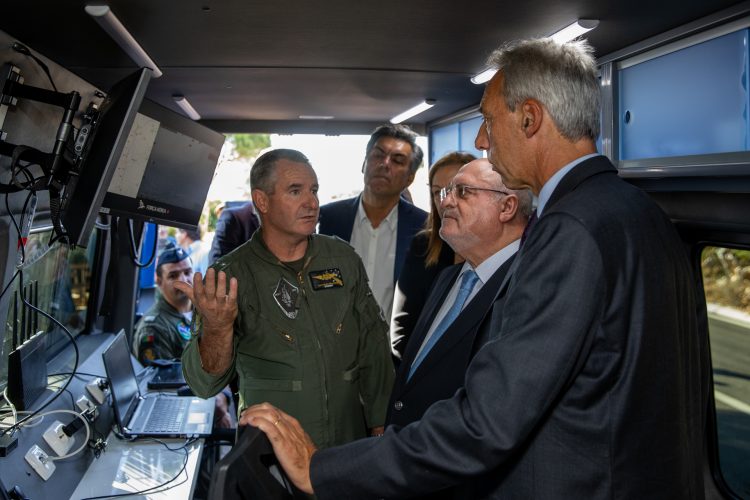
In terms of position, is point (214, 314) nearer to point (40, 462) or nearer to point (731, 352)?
point (40, 462)

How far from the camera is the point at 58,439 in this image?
118 inches

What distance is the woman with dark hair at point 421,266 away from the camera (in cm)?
329

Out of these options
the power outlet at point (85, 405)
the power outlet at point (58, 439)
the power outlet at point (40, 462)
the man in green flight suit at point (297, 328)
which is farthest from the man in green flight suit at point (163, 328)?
the man in green flight suit at point (297, 328)

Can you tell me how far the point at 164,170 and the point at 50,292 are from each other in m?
1.75

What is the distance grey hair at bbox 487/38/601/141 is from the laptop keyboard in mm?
2725

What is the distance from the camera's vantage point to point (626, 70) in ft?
10.4

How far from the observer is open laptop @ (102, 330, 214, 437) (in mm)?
3467

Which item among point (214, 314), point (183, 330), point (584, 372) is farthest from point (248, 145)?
point (584, 372)

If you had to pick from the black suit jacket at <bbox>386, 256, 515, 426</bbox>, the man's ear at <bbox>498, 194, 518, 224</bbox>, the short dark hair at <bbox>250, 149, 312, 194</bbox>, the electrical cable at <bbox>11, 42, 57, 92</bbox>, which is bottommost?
the black suit jacket at <bbox>386, 256, 515, 426</bbox>

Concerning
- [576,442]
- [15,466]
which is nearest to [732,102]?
[576,442]

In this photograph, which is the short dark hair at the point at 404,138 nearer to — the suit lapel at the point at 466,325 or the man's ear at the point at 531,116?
the suit lapel at the point at 466,325

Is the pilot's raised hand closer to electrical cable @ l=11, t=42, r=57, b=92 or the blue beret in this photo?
electrical cable @ l=11, t=42, r=57, b=92

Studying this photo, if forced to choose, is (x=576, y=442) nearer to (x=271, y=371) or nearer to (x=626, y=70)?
(x=271, y=371)

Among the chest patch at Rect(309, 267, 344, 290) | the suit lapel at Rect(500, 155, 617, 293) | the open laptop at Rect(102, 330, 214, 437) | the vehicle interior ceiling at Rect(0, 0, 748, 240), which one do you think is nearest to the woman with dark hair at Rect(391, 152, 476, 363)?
the chest patch at Rect(309, 267, 344, 290)
